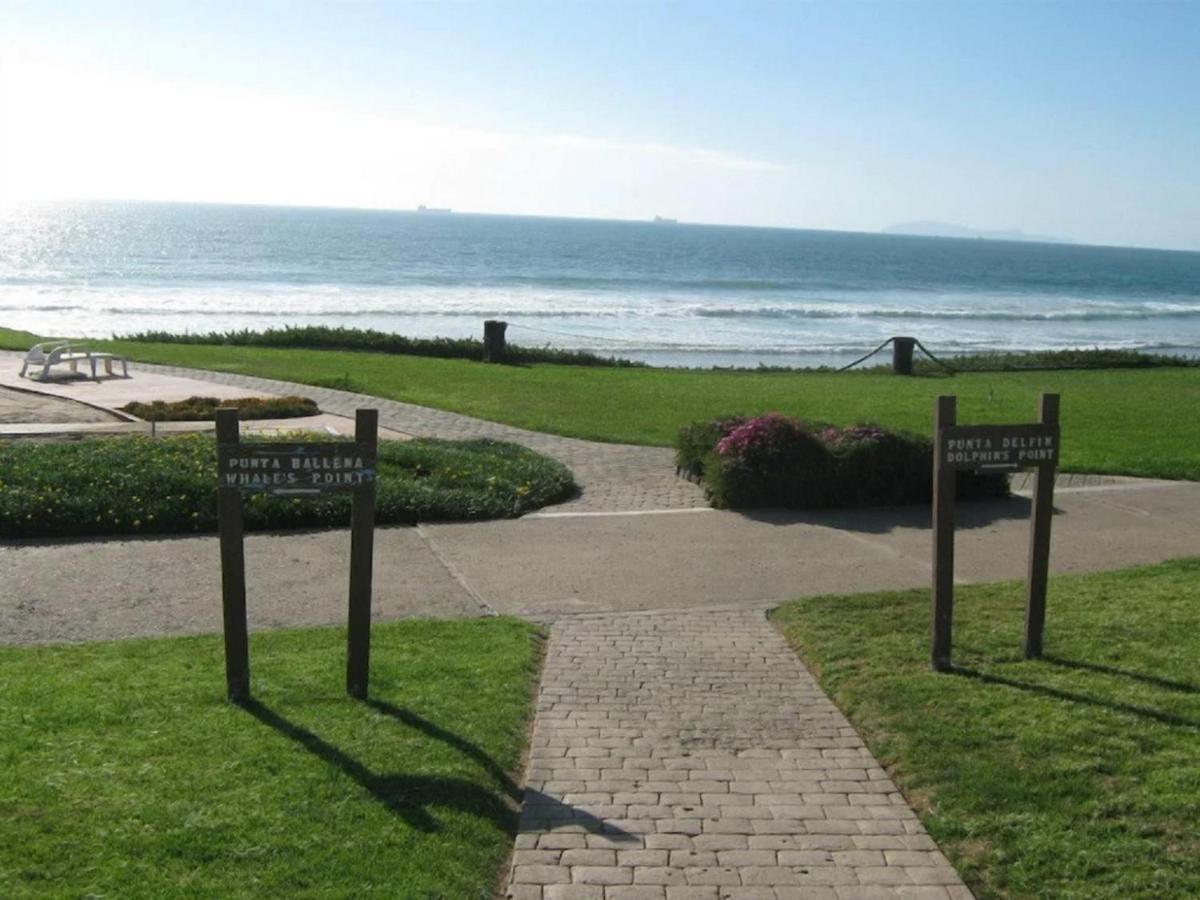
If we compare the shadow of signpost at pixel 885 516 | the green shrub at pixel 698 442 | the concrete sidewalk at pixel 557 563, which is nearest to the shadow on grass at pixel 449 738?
the concrete sidewalk at pixel 557 563

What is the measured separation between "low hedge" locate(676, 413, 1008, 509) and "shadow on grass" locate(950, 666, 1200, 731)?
15.2ft

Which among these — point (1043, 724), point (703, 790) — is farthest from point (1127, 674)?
point (703, 790)

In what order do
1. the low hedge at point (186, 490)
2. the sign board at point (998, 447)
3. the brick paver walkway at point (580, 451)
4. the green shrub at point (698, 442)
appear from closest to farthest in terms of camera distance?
1. the sign board at point (998, 447)
2. the low hedge at point (186, 490)
3. the brick paver walkway at point (580, 451)
4. the green shrub at point (698, 442)

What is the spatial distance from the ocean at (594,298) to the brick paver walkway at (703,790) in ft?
94.4

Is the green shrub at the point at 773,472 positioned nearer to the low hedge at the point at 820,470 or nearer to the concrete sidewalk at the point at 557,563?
the low hedge at the point at 820,470

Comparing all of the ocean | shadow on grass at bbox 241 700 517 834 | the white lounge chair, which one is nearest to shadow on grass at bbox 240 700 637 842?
shadow on grass at bbox 241 700 517 834

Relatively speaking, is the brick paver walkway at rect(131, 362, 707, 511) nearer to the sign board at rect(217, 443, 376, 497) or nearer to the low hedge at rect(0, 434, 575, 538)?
the low hedge at rect(0, 434, 575, 538)

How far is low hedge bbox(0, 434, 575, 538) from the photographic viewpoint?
10086mm

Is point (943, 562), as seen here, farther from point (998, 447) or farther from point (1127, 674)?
point (1127, 674)

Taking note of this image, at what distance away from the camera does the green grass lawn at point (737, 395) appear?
15.9 m

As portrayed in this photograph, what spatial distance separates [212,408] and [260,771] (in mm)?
11222

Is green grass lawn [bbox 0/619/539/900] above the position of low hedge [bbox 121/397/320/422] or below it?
below

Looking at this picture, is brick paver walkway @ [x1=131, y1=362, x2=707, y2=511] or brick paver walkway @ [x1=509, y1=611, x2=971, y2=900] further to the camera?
brick paver walkway @ [x1=131, y1=362, x2=707, y2=511]

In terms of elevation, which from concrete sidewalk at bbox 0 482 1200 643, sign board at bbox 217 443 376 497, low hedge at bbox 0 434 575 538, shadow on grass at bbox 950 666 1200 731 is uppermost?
sign board at bbox 217 443 376 497
